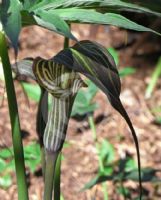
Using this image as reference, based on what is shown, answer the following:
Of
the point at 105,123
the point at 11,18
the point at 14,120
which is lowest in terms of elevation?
the point at 105,123

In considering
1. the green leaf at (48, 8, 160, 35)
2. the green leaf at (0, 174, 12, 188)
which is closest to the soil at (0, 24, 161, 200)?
the green leaf at (0, 174, 12, 188)

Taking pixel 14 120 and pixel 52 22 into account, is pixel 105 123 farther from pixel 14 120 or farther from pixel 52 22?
pixel 52 22

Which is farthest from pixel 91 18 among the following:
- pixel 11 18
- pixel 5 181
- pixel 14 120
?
pixel 5 181

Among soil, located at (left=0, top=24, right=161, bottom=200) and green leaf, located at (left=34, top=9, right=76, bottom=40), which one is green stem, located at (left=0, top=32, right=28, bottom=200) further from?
soil, located at (left=0, top=24, right=161, bottom=200)

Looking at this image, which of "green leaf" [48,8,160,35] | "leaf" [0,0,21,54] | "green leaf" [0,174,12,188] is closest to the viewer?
"leaf" [0,0,21,54]

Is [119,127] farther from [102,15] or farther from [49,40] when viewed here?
[102,15]
